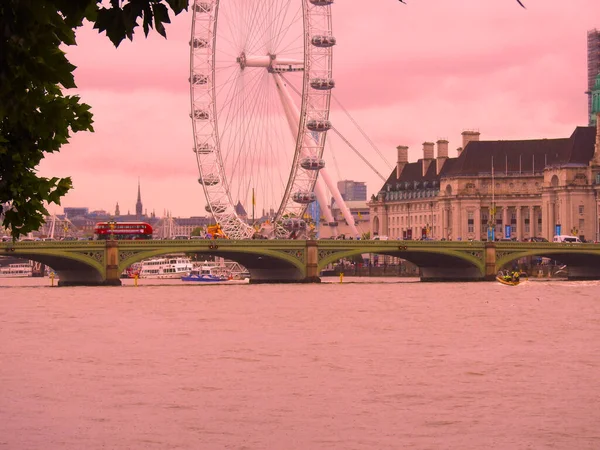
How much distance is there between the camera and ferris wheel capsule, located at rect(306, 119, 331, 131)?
109 metres

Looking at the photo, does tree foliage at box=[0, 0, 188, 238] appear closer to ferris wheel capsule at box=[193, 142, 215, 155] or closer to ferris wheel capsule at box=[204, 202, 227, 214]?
ferris wheel capsule at box=[193, 142, 215, 155]

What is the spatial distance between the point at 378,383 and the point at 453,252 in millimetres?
78390

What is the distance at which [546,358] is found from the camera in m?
42.3

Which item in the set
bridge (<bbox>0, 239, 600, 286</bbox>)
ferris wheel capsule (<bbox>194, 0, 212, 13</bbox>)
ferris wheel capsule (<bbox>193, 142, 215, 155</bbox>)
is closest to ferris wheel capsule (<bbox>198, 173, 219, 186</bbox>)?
ferris wheel capsule (<bbox>193, 142, 215, 155</bbox>)

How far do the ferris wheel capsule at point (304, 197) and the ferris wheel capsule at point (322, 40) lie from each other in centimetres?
1448

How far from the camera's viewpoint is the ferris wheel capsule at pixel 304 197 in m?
113

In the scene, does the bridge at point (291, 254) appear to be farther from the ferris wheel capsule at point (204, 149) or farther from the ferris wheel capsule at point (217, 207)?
the ferris wheel capsule at point (204, 149)

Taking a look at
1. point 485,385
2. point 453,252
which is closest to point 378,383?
point 485,385

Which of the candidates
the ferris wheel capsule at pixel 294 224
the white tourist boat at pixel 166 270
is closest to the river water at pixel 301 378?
the ferris wheel capsule at pixel 294 224

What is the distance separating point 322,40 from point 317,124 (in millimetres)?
8296

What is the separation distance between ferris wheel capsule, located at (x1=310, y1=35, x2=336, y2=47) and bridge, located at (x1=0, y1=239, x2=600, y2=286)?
52.8 ft

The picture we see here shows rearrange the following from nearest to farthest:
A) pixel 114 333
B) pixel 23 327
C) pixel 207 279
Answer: pixel 114 333 → pixel 23 327 → pixel 207 279

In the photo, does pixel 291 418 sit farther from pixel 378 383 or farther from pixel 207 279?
pixel 207 279

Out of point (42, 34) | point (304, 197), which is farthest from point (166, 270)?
point (42, 34)
